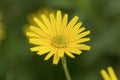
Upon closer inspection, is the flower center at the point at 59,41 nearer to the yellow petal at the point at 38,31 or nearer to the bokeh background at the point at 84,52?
the yellow petal at the point at 38,31

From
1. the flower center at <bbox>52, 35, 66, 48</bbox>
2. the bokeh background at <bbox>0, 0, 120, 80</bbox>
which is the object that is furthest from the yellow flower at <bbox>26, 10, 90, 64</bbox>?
the bokeh background at <bbox>0, 0, 120, 80</bbox>

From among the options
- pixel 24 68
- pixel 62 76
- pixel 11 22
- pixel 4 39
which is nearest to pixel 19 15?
pixel 11 22

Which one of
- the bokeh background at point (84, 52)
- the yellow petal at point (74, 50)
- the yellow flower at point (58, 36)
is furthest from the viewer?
the bokeh background at point (84, 52)

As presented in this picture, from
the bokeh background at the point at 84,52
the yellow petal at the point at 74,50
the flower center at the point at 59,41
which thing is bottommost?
the yellow petal at the point at 74,50

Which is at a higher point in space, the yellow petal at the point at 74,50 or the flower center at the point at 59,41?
the flower center at the point at 59,41

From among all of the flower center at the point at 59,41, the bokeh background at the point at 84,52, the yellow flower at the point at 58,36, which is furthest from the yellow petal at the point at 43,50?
the bokeh background at the point at 84,52
